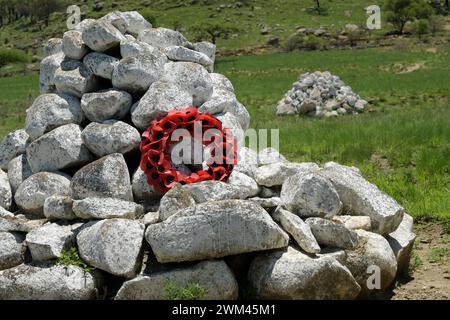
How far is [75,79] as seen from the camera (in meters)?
8.77

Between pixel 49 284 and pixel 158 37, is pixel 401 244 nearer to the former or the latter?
pixel 49 284

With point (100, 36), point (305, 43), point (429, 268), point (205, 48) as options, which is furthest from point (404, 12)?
point (100, 36)

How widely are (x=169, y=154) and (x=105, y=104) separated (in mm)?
1056

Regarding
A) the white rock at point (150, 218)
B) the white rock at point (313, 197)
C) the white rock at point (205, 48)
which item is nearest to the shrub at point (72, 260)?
the white rock at point (150, 218)

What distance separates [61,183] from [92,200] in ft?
3.02

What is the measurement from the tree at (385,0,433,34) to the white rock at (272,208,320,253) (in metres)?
74.2

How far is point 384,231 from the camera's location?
8.15 metres

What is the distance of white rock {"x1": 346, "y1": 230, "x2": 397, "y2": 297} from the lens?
7426 mm

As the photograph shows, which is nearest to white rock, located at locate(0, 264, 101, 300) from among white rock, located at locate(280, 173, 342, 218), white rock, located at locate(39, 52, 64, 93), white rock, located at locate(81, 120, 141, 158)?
white rock, located at locate(81, 120, 141, 158)

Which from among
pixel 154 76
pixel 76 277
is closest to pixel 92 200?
pixel 76 277

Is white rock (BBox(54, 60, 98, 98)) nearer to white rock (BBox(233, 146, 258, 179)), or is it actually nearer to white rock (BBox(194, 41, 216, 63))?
white rock (BBox(194, 41, 216, 63))

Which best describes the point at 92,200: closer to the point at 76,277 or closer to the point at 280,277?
the point at 76,277

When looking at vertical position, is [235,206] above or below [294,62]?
above
